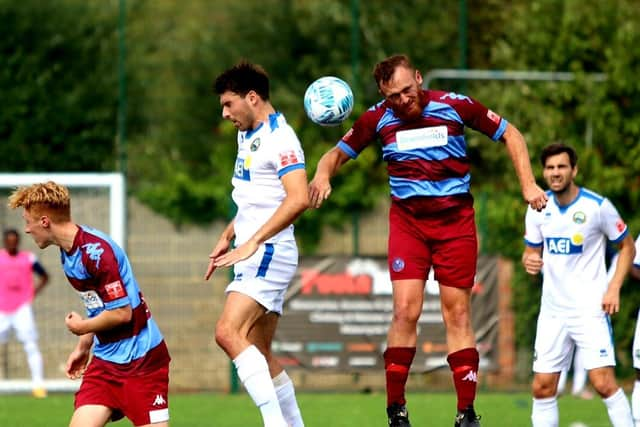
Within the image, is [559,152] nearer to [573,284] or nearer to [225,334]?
[573,284]

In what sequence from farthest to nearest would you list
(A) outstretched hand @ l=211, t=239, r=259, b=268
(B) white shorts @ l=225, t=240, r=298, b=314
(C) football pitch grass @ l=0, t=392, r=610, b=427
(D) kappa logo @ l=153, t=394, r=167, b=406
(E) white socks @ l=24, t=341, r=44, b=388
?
(E) white socks @ l=24, t=341, r=44, b=388
(C) football pitch grass @ l=0, t=392, r=610, b=427
(B) white shorts @ l=225, t=240, r=298, b=314
(A) outstretched hand @ l=211, t=239, r=259, b=268
(D) kappa logo @ l=153, t=394, r=167, b=406

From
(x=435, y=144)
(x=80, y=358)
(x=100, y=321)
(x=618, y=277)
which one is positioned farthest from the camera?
(x=618, y=277)

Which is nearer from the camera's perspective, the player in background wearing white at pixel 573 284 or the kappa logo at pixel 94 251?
the kappa logo at pixel 94 251

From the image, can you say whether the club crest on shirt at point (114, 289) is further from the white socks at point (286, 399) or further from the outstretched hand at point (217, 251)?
the white socks at point (286, 399)

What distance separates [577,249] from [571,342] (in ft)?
2.24

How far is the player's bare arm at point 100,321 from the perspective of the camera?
7.23 m

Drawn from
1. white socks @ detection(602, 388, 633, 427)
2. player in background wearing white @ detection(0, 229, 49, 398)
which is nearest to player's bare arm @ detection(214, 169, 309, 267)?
white socks @ detection(602, 388, 633, 427)

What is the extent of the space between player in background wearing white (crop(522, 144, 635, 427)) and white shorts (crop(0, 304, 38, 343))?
29.5 feet

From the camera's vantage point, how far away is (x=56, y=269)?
60.0 feet

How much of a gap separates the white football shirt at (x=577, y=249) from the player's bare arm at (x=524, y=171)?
1.43m

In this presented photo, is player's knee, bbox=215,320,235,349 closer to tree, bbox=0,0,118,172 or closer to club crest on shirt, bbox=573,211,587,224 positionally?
club crest on shirt, bbox=573,211,587,224

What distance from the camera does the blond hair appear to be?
24.3ft

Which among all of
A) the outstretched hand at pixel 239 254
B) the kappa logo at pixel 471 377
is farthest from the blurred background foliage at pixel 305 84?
the outstretched hand at pixel 239 254

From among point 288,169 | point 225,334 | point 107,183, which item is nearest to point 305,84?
point 107,183
